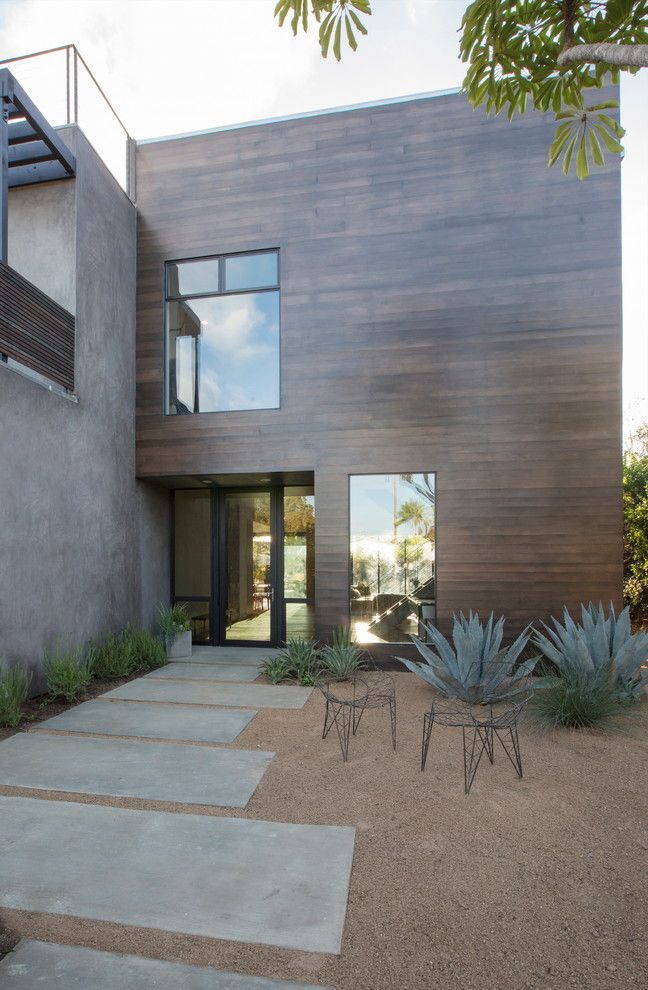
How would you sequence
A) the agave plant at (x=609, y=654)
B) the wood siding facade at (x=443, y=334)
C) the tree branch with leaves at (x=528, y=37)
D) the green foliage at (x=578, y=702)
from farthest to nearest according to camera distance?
the wood siding facade at (x=443, y=334) < the agave plant at (x=609, y=654) < the green foliage at (x=578, y=702) < the tree branch with leaves at (x=528, y=37)

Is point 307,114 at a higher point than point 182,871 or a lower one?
higher

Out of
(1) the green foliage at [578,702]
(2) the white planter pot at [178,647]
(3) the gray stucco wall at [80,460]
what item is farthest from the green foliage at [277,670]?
(1) the green foliage at [578,702]

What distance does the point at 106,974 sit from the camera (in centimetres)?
193

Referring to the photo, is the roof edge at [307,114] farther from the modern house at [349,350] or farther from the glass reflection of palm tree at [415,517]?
the glass reflection of palm tree at [415,517]

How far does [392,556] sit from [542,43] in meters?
5.10

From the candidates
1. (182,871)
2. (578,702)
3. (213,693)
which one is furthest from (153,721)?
(578,702)

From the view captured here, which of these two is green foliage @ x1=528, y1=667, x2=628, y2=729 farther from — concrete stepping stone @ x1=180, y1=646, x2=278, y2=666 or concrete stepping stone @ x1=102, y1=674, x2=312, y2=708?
concrete stepping stone @ x1=180, y1=646, x2=278, y2=666

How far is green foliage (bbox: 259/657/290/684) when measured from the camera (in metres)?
6.08

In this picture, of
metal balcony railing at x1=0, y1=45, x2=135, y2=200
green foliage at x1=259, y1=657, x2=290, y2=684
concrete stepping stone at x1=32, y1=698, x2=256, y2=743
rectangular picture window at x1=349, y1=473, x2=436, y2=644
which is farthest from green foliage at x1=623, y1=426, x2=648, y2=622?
metal balcony railing at x1=0, y1=45, x2=135, y2=200

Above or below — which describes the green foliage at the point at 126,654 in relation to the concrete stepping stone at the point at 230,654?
above

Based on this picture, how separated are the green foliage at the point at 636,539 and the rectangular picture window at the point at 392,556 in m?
3.56

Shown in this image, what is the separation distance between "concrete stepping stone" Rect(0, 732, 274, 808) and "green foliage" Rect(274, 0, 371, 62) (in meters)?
4.03

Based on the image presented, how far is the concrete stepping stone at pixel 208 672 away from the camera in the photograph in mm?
6363

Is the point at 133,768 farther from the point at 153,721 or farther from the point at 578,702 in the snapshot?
the point at 578,702
